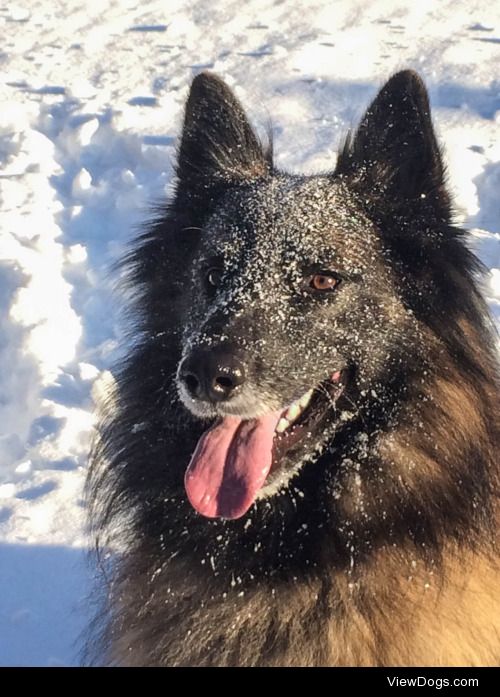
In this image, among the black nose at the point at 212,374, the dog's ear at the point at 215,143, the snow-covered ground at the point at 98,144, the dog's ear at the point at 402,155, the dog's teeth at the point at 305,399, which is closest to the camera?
the black nose at the point at 212,374

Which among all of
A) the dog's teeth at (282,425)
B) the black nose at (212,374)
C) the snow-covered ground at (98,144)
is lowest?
the snow-covered ground at (98,144)

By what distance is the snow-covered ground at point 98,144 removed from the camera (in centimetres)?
466

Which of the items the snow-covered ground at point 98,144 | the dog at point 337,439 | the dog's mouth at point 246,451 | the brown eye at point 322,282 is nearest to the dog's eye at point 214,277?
the dog at point 337,439

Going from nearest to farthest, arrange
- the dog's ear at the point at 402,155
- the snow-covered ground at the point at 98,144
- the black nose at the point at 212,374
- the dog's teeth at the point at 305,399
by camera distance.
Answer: the black nose at the point at 212,374
the dog's teeth at the point at 305,399
the dog's ear at the point at 402,155
the snow-covered ground at the point at 98,144

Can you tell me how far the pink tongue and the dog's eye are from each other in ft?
1.64

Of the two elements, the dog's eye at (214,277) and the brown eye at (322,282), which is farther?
the dog's eye at (214,277)

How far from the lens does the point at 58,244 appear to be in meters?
6.37

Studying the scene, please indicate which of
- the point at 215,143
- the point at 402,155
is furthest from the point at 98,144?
the point at 402,155

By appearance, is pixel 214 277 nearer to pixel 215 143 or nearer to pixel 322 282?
pixel 322 282

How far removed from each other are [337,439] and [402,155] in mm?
1030

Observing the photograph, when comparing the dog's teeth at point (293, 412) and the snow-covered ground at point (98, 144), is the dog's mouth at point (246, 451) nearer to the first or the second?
the dog's teeth at point (293, 412)

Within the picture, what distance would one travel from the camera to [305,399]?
10.0ft
